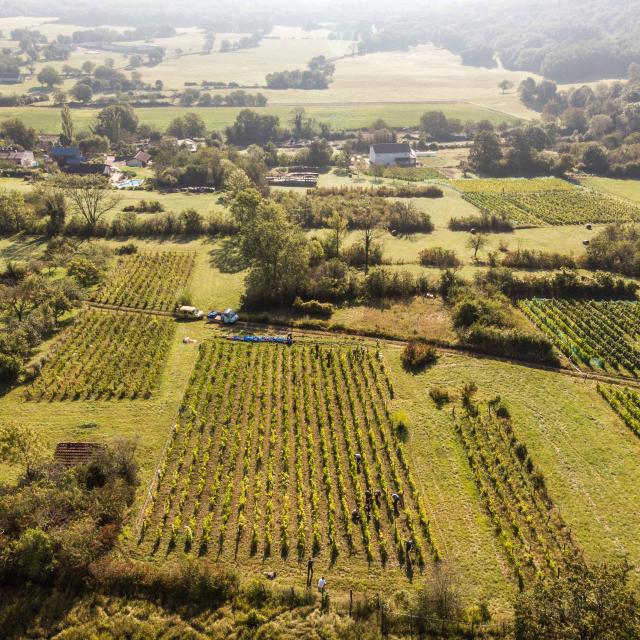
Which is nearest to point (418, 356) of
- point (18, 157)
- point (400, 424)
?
point (400, 424)

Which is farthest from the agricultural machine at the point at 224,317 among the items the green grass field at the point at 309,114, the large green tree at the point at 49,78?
the large green tree at the point at 49,78

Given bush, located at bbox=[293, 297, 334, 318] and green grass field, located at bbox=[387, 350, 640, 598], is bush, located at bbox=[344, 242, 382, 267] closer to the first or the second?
bush, located at bbox=[293, 297, 334, 318]

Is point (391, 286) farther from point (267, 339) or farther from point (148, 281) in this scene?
point (148, 281)

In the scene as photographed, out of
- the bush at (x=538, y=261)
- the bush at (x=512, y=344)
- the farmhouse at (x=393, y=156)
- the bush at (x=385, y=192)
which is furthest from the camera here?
the farmhouse at (x=393, y=156)

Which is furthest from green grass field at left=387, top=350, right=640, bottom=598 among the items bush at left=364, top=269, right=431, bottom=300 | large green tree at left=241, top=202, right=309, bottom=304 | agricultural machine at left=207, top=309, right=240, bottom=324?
agricultural machine at left=207, top=309, right=240, bottom=324

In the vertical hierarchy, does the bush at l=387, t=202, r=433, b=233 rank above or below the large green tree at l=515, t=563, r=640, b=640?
below

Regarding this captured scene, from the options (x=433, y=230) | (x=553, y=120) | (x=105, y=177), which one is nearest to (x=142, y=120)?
(x=105, y=177)

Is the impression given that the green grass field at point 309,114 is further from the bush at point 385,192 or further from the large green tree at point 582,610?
the large green tree at point 582,610

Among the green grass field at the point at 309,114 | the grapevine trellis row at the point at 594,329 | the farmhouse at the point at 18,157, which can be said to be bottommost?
the grapevine trellis row at the point at 594,329
